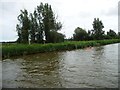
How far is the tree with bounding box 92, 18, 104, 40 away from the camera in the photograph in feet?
286

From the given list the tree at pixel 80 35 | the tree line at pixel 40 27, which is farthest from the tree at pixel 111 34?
the tree line at pixel 40 27

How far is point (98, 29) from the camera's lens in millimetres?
88375

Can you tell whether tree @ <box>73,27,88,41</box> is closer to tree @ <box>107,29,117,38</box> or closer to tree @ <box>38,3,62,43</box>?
tree @ <box>107,29,117,38</box>

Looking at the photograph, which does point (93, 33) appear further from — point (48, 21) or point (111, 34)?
point (48, 21)

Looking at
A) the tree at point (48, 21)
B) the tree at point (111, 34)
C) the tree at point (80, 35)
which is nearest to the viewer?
the tree at point (48, 21)

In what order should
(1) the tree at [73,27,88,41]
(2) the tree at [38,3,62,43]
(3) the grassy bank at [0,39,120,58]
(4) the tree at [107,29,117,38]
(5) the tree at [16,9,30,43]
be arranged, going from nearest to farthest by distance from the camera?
(3) the grassy bank at [0,39,120,58]
(5) the tree at [16,9,30,43]
(2) the tree at [38,3,62,43]
(1) the tree at [73,27,88,41]
(4) the tree at [107,29,117,38]

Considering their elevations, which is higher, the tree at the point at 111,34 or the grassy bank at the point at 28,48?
the tree at the point at 111,34

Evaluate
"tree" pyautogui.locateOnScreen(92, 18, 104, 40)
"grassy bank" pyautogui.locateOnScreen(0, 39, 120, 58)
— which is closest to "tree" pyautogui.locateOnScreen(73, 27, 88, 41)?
"tree" pyautogui.locateOnScreen(92, 18, 104, 40)

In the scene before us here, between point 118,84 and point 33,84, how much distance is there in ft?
14.8

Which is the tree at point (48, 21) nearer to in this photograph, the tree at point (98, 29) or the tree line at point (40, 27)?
the tree line at point (40, 27)

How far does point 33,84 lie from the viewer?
12.3m

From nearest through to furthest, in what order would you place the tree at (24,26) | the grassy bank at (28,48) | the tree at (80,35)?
the grassy bank at (28,48) < the tree at (24,26) < the tree at (80,35)

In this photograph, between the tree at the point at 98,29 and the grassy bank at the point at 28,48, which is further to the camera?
the tree at the point at 98,29

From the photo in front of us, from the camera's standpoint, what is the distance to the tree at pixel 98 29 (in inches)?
3429
